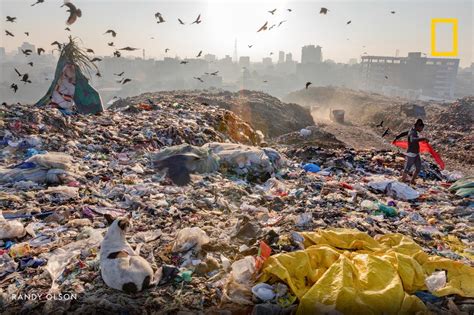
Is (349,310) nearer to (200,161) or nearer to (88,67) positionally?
(200,161)

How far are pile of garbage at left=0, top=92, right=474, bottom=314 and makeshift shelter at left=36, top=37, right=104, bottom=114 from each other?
127 cm

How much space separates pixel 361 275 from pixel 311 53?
78.5 m

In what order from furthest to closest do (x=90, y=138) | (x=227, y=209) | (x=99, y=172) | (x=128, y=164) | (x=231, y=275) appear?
1. (x=90, y=138)
2. (x=128, y=164)
3. (x=99, y=172)
4. (x=227, y=209)
5. (x=231, y=275)

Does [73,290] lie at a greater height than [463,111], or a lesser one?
lesser

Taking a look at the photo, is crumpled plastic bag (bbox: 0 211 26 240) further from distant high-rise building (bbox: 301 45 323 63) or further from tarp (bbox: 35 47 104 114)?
distant high-rise building (bbox: 301 45 323 63)

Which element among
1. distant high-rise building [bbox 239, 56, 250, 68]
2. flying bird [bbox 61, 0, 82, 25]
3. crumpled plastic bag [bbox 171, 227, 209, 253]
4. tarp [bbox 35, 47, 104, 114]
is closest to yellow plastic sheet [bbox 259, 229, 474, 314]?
crumpled plastic bag [bbox 171, 227, 209, 253]

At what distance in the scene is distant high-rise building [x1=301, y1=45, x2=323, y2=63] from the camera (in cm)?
7394

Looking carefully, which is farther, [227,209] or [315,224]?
[227,209]

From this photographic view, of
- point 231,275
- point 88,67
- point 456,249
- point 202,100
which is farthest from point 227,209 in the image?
point 202,100

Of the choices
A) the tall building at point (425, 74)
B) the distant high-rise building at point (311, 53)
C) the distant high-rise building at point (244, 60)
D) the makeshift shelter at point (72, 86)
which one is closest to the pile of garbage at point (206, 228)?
→ the makeshift shelter at point (72, 86)

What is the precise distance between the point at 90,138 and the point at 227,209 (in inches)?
153

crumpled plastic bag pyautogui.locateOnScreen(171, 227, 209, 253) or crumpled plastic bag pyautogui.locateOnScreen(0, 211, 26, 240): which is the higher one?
crumpled plastic bag pyautogui.locateOnScreen(0, 211, 26, 240)

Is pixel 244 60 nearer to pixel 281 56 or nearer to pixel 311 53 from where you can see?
pixel 311 53

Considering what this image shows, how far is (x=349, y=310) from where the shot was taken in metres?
2.21
